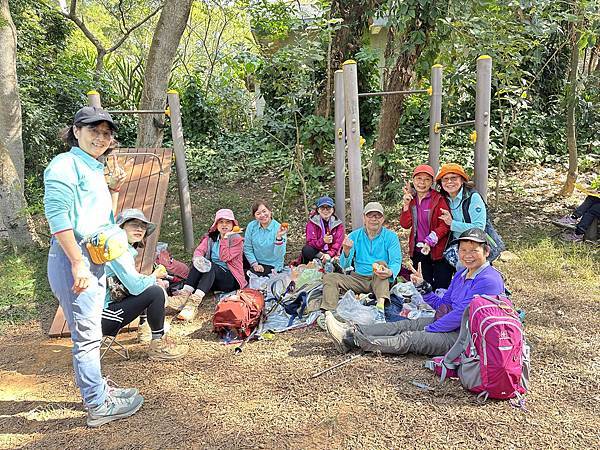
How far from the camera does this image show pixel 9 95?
5738mm

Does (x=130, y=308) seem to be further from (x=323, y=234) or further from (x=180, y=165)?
(x=180, y=165)

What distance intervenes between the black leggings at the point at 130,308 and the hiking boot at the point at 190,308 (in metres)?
0.88

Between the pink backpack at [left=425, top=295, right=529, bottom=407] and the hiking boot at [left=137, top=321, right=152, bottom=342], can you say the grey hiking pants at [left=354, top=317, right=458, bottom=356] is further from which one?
the hiking boot at [left=137, top=321, right=152, bottom=342]

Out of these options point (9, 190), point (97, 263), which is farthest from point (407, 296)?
point (9, 190)

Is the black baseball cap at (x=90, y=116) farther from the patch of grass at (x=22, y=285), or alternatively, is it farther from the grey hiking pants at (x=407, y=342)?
the patch of grass at (x=22, y=285)

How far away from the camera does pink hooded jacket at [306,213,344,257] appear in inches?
203

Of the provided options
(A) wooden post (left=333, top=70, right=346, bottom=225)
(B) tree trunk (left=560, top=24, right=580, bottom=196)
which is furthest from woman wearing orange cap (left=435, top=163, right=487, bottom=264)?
(B) tree trunk (left=560, top=24, right=580, bottom=196)

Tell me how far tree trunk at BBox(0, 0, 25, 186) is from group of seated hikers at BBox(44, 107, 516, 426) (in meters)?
2.73

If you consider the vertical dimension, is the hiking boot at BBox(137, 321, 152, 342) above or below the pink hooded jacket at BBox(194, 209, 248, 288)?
below

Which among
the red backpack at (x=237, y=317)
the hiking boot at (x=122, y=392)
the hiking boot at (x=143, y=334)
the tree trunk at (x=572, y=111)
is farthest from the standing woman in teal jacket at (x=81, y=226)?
the tree trunk at (x=572, y=111)

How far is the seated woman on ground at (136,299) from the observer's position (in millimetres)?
3137

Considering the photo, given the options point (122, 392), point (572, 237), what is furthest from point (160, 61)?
point (572, 237)

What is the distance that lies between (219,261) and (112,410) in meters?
2.13

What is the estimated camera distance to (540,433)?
8.84 feet
